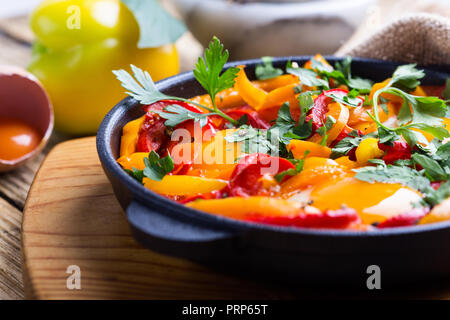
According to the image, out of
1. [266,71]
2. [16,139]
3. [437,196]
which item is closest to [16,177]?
[16,139]

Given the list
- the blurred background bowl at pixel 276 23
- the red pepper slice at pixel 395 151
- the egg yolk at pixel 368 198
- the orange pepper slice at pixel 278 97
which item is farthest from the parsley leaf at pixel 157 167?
the blurred background bowl at pixel 276 23

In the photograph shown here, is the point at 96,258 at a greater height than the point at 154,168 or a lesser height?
lesser

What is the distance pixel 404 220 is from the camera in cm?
140

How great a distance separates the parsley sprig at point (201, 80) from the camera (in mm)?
1898

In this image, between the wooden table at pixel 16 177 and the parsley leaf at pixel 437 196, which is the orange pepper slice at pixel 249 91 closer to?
the parsley leaf at pixel 437 196

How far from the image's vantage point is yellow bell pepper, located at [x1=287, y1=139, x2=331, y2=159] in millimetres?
1772

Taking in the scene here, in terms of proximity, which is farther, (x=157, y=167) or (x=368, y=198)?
(x=157, y=167)

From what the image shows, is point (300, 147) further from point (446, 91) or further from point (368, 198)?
point (446, 91)

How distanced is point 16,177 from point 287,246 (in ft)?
5.09

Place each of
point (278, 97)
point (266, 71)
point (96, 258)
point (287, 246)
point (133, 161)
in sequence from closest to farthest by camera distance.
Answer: point (287, 246), point (96, 258), point (133, 161), point (278, 97), point (266, 71)

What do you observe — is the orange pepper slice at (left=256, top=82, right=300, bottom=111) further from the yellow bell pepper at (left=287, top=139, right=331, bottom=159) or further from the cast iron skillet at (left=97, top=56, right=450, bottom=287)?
the cast iron skillet at (left=97, top=56, right=450, bottom=287)

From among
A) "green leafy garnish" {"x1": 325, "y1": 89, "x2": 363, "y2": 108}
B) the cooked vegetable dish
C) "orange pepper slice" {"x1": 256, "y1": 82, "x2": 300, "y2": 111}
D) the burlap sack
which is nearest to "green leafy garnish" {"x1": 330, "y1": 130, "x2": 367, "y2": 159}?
the cooked vegetable dish
